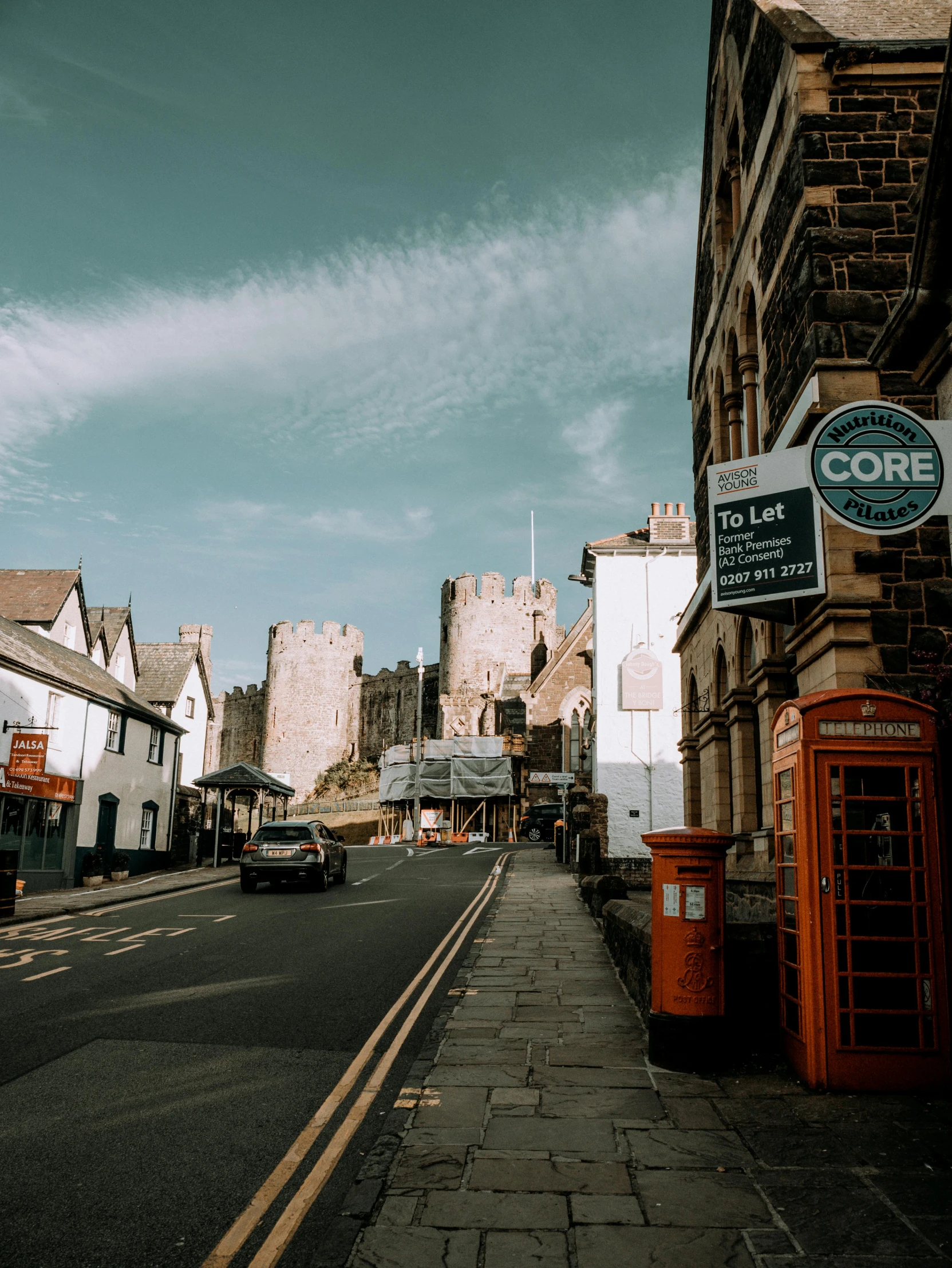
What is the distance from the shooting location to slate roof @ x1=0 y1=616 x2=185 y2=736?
21750mm

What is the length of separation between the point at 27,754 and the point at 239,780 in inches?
336

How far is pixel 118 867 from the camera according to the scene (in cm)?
2462

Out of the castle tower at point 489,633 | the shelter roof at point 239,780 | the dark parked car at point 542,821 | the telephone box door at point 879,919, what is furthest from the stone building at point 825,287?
the castle tower at point 489,633

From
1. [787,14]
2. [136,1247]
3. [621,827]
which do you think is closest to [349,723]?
[621,827]

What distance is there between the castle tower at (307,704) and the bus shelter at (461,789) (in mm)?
18761

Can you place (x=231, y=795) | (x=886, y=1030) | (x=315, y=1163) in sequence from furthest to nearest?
(x=231, y=795) < (x=886, y=1030) < (x=315, y=1163)

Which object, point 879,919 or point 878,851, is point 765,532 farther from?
point 879,919

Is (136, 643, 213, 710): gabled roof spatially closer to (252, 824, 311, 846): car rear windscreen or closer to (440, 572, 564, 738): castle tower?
(252, 824, 311, 846): car rear windscreen

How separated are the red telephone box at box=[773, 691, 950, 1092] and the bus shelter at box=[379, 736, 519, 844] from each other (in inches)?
1837

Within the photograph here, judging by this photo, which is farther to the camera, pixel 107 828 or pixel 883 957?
pixel 107 828

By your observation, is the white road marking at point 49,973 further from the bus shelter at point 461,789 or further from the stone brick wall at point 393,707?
the stone brick wall at point 393,707

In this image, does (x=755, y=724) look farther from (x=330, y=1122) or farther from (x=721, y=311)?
(x=330, y=1122)

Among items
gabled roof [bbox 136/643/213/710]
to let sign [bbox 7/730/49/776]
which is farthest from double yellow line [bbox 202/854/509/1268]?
gabled roof [bbox 136/643/213/710]

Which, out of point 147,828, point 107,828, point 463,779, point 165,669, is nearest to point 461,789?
point 463,779
